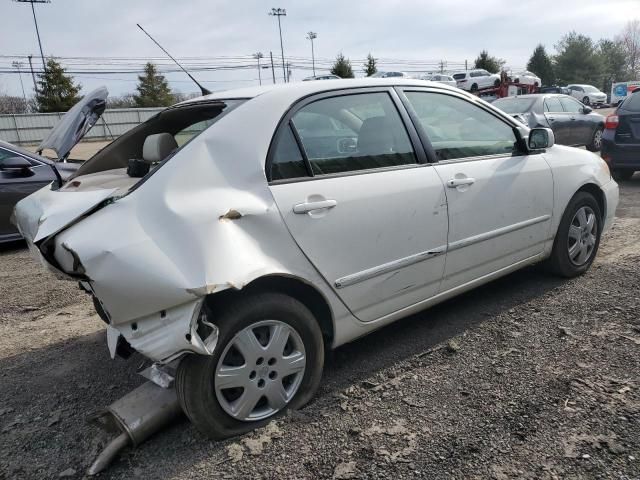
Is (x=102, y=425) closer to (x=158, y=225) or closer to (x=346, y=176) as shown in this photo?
(x=158, y=225)

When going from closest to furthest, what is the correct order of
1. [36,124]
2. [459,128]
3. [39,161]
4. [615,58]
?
[459,128] → [39,161] → [36,124] → [615,58]

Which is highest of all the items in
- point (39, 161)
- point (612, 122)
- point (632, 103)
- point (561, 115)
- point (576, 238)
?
point (632, 103)

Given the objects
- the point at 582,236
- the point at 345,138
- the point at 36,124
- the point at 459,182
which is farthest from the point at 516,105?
the point at 36,124

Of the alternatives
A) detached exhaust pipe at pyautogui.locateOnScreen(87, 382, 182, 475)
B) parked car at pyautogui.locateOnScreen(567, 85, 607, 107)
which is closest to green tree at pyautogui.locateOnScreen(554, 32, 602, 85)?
parked car at pyautogui.locateOnScreen(567, 85, 607, 107)

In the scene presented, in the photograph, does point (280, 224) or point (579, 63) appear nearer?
point (280, 224)

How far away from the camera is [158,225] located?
7.03 feet

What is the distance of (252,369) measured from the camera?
240cm

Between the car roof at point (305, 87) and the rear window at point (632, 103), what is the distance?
6.22 metres

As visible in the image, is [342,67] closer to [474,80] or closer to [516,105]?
[474,80]

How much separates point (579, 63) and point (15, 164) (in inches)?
2778

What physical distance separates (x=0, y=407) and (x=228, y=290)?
1666 millimetres

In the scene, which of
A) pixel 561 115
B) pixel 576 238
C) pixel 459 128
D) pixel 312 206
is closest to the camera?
pixel 312 206

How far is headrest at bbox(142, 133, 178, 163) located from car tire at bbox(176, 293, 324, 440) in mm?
924

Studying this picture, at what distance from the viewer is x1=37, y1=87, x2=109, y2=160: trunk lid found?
16.9 ft
